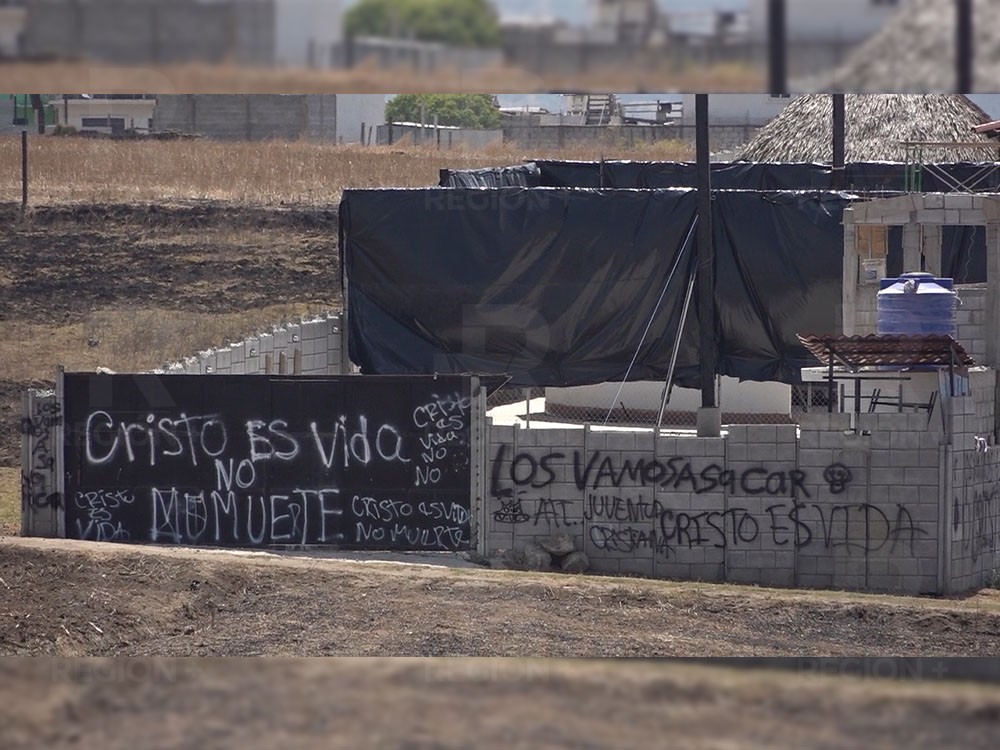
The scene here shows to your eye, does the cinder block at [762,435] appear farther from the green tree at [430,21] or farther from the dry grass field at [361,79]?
the green tree at [430,21]

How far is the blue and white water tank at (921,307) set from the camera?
15641 mm

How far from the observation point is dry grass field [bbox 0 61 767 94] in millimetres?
4086

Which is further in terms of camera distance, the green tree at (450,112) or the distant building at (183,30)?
the green tree at (450,112)

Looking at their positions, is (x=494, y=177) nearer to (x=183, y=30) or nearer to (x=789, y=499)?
(x=789, y=499)

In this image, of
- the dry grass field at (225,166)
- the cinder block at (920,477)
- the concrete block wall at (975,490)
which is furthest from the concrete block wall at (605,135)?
the cinder block at (920,477)

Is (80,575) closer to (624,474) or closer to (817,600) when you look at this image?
(624,474)

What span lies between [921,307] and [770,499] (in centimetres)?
287

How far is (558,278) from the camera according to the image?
822 inches

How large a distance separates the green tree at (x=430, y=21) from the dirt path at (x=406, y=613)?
765 centimetres

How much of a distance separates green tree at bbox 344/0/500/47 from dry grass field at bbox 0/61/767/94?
13 centimetres

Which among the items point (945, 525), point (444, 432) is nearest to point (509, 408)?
point (444, 432)

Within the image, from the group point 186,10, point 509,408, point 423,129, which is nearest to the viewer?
point 186,10

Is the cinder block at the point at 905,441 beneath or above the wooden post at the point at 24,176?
beneath

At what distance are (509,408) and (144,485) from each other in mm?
8289
